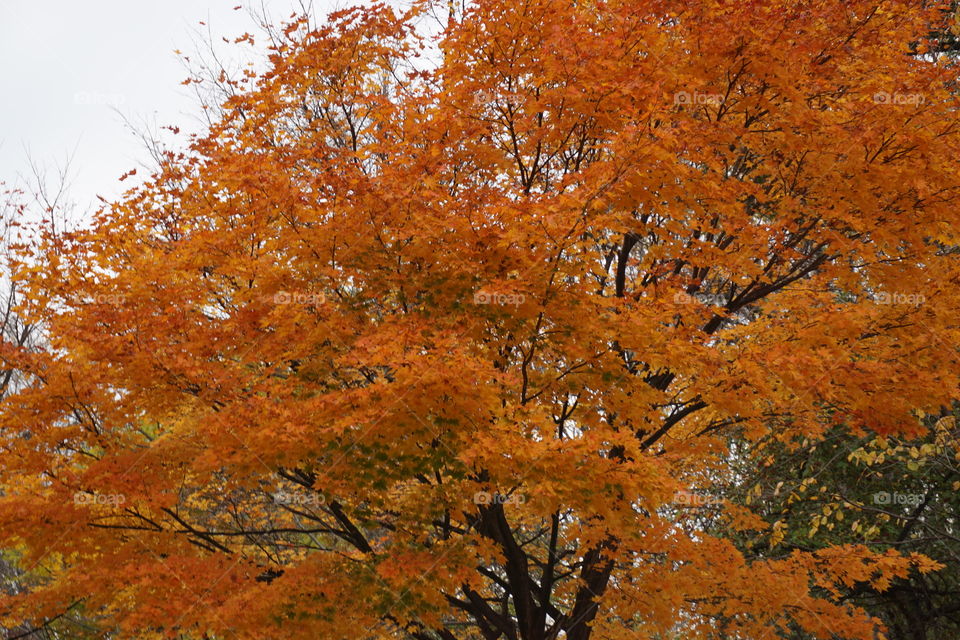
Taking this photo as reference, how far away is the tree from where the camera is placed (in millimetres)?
5742

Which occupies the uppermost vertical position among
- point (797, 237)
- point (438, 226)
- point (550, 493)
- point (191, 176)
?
point (191, 176)

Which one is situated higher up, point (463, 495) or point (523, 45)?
point (523, 45)

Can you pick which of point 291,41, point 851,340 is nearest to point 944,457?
point 851,340

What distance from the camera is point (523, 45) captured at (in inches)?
269

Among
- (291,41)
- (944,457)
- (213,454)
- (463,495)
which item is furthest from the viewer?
(944,457)

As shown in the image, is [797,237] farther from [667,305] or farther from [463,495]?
[463,495]

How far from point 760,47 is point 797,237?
1999mm

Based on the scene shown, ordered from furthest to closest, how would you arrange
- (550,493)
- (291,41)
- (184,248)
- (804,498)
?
(804,498) < (291,41) < (184,248) < (550,493)

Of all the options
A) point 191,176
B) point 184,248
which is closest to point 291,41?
point 191,176

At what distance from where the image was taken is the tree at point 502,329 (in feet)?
18.8

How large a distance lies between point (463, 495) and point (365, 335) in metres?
1.63

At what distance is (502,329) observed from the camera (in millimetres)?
6207

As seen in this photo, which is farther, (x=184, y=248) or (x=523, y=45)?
(x=184, y=248)

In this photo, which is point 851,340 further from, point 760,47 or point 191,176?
point 191,176
